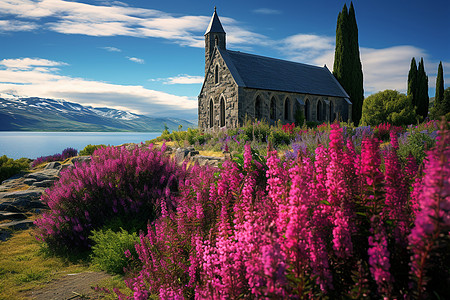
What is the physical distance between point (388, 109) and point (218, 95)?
2320cm

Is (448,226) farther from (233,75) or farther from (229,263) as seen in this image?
(233,75)

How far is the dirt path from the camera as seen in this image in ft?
14.0

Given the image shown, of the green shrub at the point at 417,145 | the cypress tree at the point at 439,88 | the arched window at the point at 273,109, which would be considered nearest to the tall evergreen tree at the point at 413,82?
the cypress tree at the point at 439,88

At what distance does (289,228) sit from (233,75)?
25.0m

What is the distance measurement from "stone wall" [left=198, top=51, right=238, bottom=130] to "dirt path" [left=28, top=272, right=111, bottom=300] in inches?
832

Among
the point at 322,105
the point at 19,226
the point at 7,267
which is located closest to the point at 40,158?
the point at 19,226

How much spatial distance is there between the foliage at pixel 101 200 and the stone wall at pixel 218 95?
19.2 meters

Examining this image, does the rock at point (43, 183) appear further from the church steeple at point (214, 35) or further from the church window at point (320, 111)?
the church window at point (320, 111)

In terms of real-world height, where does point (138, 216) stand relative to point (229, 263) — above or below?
below

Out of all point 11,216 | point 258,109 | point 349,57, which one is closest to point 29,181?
point 11,216

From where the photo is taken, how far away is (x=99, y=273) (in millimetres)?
5051

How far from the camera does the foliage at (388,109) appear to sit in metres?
35.0

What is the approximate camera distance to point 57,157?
19562 mm

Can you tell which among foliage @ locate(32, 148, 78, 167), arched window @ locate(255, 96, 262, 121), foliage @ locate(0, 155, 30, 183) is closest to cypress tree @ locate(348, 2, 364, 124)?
arched window @ locate(255, 96, 262, 121)
